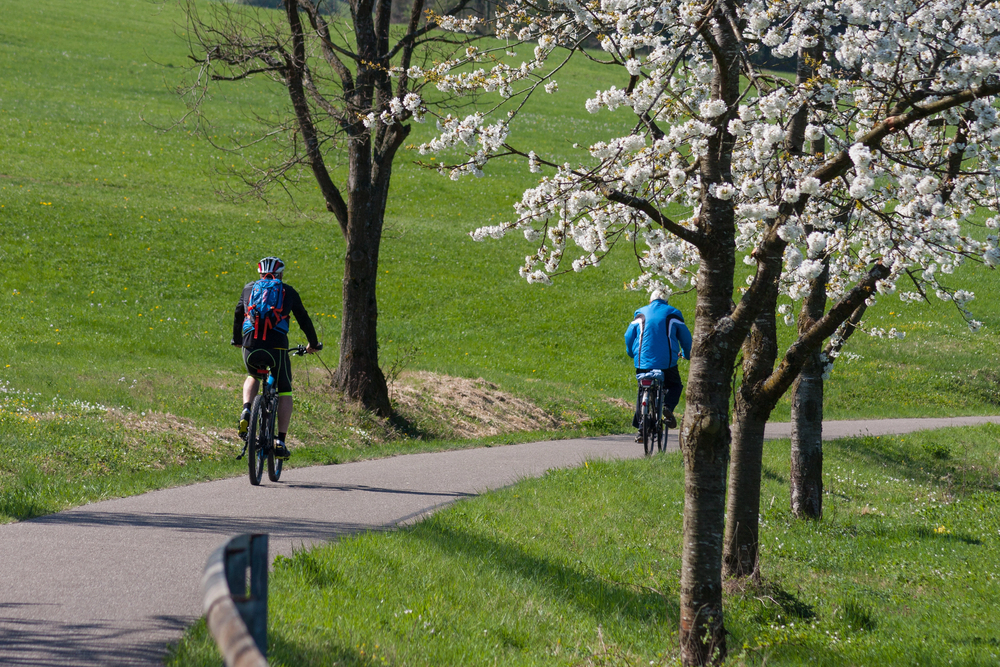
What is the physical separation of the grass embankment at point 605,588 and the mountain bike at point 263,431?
2.11 metres

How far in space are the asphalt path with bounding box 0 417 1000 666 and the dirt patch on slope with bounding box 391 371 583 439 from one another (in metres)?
3.07

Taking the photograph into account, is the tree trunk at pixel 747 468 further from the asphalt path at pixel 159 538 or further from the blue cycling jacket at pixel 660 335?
the blue cycling jacket at pixel 660 335

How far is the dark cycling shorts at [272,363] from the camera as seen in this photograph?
8680 mm

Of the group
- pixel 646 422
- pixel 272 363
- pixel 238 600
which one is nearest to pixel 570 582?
pixel 272 363

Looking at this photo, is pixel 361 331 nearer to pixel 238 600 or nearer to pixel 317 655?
pixel 317 655

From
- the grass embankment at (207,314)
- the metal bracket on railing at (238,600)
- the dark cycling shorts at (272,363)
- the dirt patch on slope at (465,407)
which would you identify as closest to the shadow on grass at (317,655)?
the metal bracket on railing at (238,600)

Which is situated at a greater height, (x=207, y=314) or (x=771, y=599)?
(x=207, y=314)

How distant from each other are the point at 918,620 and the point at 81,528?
253 inches

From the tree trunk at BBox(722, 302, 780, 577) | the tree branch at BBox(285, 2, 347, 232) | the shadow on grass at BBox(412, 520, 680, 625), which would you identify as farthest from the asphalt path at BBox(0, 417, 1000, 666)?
the tree branch at BBox(285, 2, 347, 232)

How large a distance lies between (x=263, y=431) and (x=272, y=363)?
0.70 meters

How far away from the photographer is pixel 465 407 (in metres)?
15.4

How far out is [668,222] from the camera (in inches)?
205

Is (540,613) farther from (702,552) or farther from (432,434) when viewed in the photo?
(432,434)

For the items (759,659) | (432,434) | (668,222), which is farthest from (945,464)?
(668,222)
